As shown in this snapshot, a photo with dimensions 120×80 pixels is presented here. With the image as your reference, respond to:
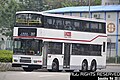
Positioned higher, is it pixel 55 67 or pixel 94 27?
pixel 94 27

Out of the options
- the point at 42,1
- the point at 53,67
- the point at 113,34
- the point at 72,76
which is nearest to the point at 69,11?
the point at 113,34

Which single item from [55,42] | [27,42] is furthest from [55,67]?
[27,42]

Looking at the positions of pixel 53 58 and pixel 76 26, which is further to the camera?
pixel 76 26

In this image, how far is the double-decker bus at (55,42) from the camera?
74.0 ft

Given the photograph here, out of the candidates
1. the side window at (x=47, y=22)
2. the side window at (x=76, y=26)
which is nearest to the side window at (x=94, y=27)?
the side window at (x=76, y=26)

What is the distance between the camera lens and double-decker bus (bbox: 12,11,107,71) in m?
22.5

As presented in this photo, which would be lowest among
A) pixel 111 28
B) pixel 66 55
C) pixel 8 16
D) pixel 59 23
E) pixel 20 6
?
pixel 66 55

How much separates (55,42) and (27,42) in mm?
2040

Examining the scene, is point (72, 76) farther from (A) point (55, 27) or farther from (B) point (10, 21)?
(B) point (10, 21)

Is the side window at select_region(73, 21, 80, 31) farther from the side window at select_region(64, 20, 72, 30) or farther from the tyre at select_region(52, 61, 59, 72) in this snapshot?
the tyre at select_region(52, 61, 59, 72)

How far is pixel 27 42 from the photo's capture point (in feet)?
73.8

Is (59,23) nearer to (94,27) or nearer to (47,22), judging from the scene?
(47,22)

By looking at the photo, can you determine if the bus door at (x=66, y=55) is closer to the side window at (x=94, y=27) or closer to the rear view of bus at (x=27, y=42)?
the rear view of bus at (x=27, y=42)

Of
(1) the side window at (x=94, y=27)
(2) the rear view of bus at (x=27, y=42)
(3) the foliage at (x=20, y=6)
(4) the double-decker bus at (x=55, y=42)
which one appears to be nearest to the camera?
(2) the rear view of bus at (x=27, y=42)
